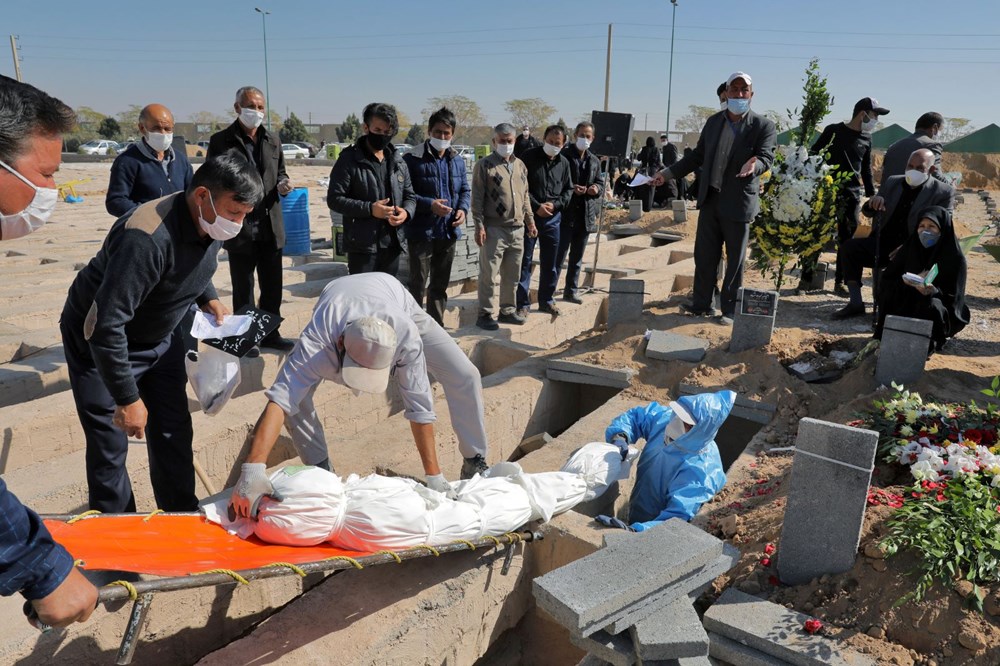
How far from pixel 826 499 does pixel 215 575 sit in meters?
2.53

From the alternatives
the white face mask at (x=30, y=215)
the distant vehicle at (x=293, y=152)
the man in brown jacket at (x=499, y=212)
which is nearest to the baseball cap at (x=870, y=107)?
the man in brown jacket at (x=499, y=212)

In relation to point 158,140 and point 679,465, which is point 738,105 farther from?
point 158,140

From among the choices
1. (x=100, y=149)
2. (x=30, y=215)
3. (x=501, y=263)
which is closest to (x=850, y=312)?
(x=501, y=263)

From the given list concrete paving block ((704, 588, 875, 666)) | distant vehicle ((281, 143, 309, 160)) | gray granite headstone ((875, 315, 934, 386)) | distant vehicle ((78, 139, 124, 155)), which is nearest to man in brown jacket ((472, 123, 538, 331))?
gray granite headstone ((875, 315, 934, 386))

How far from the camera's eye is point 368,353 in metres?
3.24

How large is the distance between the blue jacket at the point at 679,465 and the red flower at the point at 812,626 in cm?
96

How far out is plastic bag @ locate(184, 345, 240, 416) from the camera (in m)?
3.65

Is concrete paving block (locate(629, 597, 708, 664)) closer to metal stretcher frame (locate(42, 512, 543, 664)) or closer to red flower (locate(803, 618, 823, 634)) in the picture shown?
red flower (locate(803, 618, 823, 634))

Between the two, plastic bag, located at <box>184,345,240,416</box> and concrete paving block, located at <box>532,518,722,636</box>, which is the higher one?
plastic bag, located at <box>184,345,240,416</box>

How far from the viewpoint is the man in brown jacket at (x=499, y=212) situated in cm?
666

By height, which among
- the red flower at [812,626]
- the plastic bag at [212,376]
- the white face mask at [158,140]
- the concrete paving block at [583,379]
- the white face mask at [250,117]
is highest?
the white face mask at [250,117]

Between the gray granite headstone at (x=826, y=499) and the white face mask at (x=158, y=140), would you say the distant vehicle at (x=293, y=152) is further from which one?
the gray granite headstone at (x=826, y=499)

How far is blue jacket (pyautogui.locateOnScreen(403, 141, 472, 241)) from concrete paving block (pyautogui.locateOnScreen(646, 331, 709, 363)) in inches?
78.0

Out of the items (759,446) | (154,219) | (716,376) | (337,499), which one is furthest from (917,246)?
(154,219)
